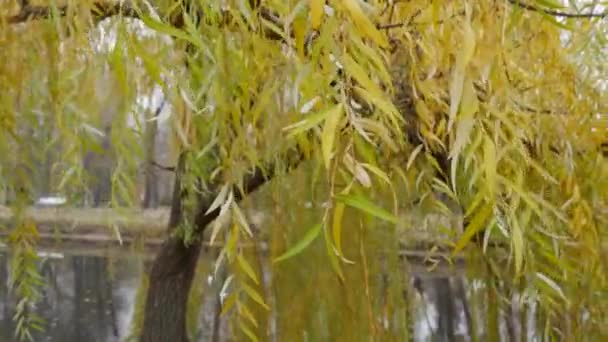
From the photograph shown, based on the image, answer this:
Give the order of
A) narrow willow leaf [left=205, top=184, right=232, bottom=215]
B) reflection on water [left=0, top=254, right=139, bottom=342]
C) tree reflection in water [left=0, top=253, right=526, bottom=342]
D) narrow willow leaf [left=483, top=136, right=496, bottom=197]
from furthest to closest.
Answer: reflection on water [left=0, top=254, right=139, bottom=342] → tree reflection in water [left=0, top=253, right=526, bottom=342] → narrow willow leaf [left=205, top=184, right=232, bottom=215] → narrow willow leaf [left=483, top=136, right=496, bottom=197]

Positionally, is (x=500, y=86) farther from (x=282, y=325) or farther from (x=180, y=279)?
(x=180, y=279)

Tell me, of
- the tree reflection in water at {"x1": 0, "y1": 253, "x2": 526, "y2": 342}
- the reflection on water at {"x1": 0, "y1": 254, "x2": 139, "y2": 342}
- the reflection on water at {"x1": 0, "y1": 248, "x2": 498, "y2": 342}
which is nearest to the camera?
the reflection on water at {"x1": 0, "y1": 248, "x2": 498, "y2": 342}

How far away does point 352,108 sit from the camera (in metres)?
0.71

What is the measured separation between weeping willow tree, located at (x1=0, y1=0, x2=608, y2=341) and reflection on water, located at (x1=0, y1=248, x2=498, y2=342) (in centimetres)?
35

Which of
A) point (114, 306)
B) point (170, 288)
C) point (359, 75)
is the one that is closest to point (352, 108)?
point (359, 75)

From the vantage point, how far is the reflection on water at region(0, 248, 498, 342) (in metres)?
2.00

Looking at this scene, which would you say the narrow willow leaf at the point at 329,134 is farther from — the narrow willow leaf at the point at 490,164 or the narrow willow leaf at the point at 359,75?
the narrow willow leaf at the point at 490,164

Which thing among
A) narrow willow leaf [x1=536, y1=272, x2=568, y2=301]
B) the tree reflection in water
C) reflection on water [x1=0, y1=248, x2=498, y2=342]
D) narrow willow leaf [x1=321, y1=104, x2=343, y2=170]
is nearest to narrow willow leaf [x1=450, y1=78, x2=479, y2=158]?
narrow willow leaf [x1=321, y1=104, x2=343, y2=170]

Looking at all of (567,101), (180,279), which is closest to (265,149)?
(567,101)

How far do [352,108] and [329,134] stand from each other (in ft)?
0.47

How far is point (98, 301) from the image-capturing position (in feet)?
16.2

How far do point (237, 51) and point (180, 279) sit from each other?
1.27m

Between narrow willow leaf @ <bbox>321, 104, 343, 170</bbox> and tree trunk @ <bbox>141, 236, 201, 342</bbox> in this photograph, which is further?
tree trunk @ <bbox>141, 236, 201, 342</bbox>

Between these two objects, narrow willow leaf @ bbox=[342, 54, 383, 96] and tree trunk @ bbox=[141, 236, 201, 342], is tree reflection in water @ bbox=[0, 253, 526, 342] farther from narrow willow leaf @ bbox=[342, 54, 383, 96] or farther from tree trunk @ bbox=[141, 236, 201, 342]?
narrow willow leaf @ bbox=[342, 54, 383, 96]
